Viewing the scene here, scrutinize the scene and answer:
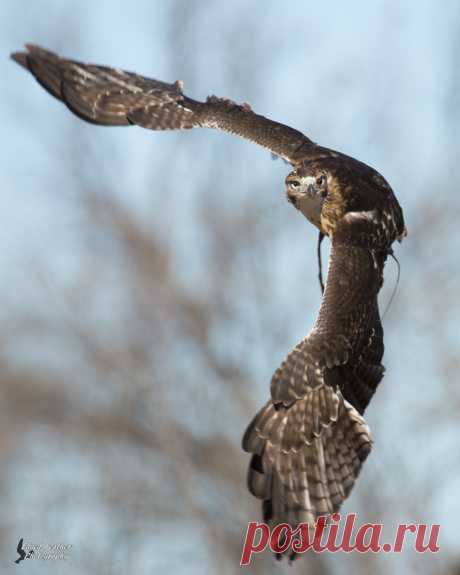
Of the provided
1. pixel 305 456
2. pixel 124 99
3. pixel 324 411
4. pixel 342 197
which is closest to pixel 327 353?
pixel 324 411

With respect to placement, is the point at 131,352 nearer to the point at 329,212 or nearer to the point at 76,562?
the point at 76,562

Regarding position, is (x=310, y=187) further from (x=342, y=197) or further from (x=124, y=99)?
(x=124, y=99)

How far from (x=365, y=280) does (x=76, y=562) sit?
13514 millimetres

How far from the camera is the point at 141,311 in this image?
34.6 m

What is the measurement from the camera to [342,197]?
31.0 feet

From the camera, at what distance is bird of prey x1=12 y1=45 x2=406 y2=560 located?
8711 mm

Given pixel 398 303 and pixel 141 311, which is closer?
pixel 398 303

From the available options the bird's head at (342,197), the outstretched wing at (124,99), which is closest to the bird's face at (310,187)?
the bird's head at (342,197)

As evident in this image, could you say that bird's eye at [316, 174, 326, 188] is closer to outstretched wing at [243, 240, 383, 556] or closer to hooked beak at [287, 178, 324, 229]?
hooked beak at [287, 178, 324, 229]

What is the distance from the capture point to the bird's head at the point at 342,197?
30.9 ft

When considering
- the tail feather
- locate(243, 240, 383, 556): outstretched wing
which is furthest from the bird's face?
the tail feather

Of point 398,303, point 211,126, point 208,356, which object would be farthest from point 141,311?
point 211,126

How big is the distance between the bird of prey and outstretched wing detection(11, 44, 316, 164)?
24mm

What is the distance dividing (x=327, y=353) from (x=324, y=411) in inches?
13.2
